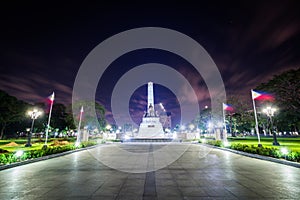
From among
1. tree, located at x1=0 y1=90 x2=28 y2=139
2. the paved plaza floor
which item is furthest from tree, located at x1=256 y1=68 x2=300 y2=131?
tree, located at x1=0 y1=90 x2=28 y2=139

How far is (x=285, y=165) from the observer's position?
1063 cm

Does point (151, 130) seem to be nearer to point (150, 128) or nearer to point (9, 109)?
point (150, 128)

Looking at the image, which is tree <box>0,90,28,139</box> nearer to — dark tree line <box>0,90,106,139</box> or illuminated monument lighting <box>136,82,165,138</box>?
dark tree line <box>0,90,106,139</box>

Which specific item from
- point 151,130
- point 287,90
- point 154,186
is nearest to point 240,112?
point 287,90

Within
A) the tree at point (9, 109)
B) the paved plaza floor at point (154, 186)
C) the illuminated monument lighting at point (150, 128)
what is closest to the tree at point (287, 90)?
the paved plaza floor at point (154, 186)

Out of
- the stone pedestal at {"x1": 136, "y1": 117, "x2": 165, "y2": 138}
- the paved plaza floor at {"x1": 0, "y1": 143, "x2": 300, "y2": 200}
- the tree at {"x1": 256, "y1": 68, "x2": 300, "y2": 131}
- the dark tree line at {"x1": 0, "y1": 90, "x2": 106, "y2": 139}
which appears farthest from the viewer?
the stone pedestal at {"x1": 136, "y1": 117, "x2": 165, "y2": 138}

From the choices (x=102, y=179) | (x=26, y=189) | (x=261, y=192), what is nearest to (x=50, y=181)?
(x=26, y=189)

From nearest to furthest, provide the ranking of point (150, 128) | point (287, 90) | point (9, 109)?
point (287, 90) < point (9, 109) < point (150, 128)

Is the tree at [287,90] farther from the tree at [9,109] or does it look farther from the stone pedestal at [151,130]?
the tree at [9,109]

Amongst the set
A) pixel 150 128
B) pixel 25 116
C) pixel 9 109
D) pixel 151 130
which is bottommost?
pixel 151 130

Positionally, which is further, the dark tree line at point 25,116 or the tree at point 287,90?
the dark tree line at point 25,116

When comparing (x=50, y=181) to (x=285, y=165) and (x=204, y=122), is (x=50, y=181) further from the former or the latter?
(x=204, y=122)

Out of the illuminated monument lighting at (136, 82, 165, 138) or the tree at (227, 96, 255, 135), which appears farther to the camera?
the illuminated monument lighting at (136, 82, 165, 138)

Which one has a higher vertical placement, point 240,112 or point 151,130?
point 240,112
